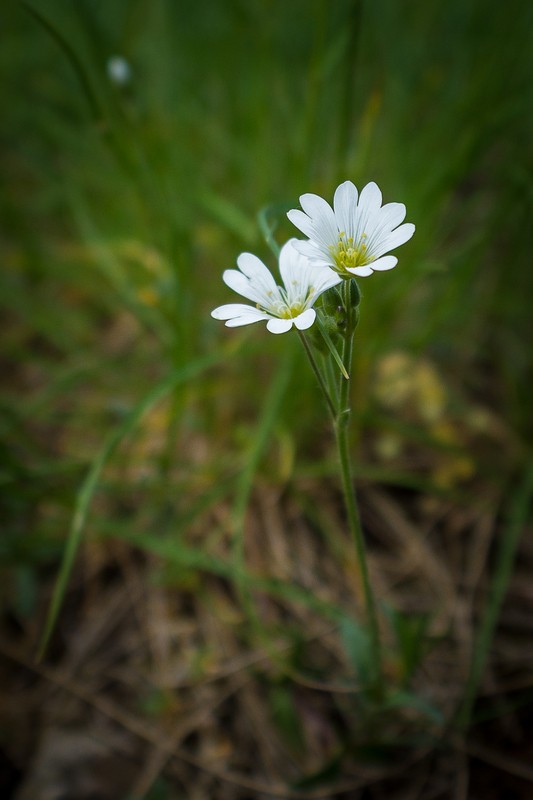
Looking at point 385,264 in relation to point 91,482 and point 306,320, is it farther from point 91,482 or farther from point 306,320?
point 91,482

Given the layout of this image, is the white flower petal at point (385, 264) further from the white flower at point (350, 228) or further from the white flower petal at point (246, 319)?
the white flower petal at point (246, 319)

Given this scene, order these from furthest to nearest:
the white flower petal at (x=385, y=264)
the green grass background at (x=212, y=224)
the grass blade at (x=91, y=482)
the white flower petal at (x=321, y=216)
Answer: the green grass background at (x=212, y=224) → the grass blade at (x=91, y=482) → the white flower petal at (x=321, y=216) → the white flower petal at (x=385, y=264)

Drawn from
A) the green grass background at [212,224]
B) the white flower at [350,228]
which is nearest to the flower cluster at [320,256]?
the white flower at [350,228]

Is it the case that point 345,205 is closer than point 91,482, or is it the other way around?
point 345,205

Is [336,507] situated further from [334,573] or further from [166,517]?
[166,517]

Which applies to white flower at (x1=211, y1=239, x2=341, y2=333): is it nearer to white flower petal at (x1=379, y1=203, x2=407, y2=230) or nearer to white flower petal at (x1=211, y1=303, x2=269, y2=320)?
white flower petal at (x1=211, y1=303, x2=269, y2=320)

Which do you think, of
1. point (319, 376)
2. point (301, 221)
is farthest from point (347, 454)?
point (301, 221)

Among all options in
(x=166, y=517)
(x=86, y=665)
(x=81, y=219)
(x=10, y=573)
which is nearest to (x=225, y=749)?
(x=86, y=665)
